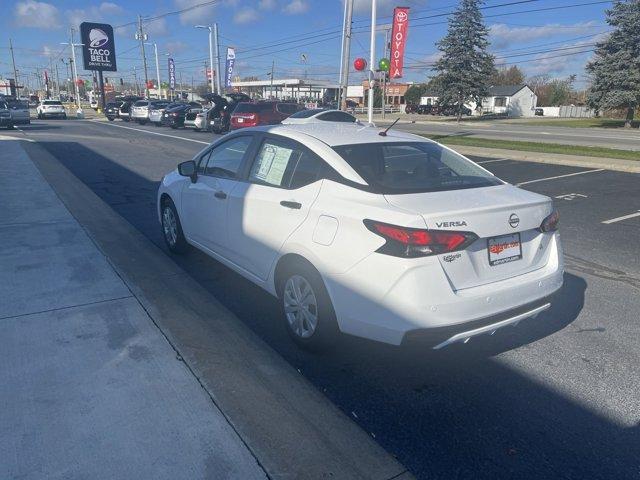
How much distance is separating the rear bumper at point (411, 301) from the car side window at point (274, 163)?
107cm

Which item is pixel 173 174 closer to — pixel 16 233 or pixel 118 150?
pixel 16 233

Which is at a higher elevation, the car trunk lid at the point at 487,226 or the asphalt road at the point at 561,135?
the car trunk lid at the point at 487,226

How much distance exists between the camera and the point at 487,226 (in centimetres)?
307

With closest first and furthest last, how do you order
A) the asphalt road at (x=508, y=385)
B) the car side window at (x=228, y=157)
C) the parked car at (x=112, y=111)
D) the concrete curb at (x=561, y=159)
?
the asphalt road at (x=508, y=385) < the car side window at (x=228, y=157) < the concrete curb at (x=561, y=159) < the parked car at (x=112, y=111)

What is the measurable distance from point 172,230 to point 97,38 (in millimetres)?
49308

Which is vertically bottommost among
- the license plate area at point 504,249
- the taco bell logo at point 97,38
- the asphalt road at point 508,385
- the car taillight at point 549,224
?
the asphalt road at point 508,385

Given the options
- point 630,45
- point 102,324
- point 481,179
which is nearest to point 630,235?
point 481,179

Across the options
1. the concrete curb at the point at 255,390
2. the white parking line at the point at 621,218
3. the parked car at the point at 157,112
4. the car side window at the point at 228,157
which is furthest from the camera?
the parked car at the point at 157,112

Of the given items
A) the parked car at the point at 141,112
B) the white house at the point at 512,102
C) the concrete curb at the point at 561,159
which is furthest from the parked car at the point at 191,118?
the white house at the point at 512,102

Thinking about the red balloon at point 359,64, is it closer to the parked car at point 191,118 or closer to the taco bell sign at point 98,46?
the parked car at point 191,118

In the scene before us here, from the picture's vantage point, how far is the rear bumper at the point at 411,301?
288cm

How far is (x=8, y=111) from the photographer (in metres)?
27.4

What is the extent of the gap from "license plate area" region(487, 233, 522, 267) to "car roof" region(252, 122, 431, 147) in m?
1.34

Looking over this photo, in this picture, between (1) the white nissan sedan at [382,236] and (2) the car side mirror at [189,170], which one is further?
(2) the car side mirror at [189,170]
